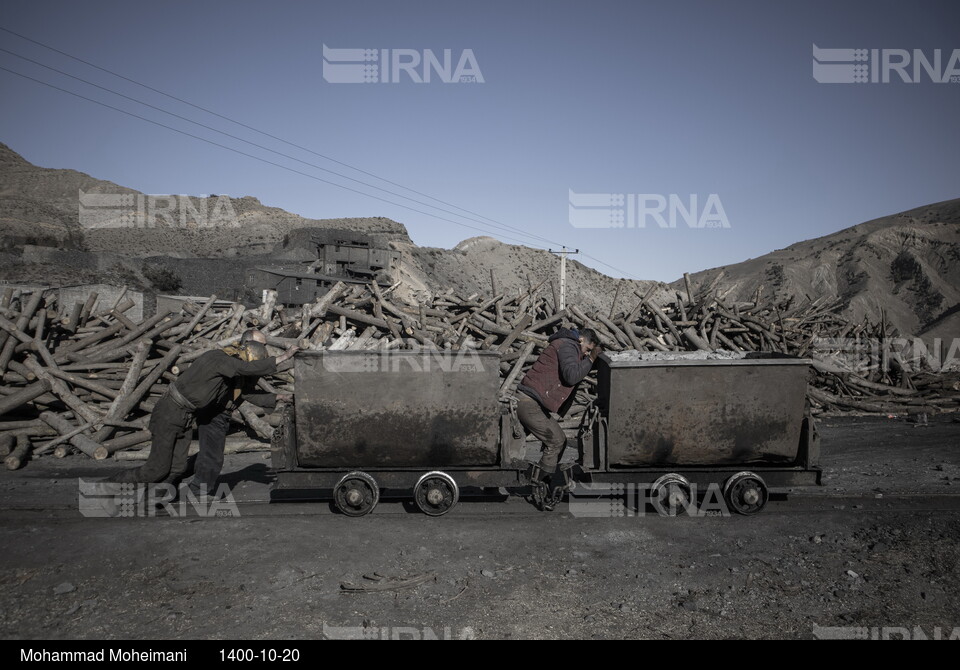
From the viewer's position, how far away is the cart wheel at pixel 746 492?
19.6 feet

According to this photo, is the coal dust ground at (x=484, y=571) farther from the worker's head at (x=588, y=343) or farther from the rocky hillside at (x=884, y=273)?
the rocky hillside at (x=884, y=273)

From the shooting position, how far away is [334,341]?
1150 centimetres

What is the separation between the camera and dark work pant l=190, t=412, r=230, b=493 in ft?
20.7

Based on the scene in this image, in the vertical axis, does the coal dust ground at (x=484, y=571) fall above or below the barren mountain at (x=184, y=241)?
below

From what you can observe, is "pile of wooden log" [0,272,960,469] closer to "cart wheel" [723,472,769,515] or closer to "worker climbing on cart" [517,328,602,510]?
"worker climbing on cart" [517,328,602,510]

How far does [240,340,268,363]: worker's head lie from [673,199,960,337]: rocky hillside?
135 feet

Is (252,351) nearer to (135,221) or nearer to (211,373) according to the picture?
(211,373)

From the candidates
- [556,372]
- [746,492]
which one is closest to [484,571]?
[556,372]

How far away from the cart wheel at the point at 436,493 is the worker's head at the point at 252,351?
94.5 inches

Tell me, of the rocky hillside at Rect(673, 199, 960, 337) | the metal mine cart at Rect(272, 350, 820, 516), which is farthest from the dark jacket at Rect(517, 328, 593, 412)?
the rocky hillside at Rect(673, 199, 960, 337)

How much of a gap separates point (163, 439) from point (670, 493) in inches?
224

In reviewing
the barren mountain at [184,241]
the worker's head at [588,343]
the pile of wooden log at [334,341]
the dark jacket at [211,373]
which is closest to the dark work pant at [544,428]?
the worker's head at [588,343]
